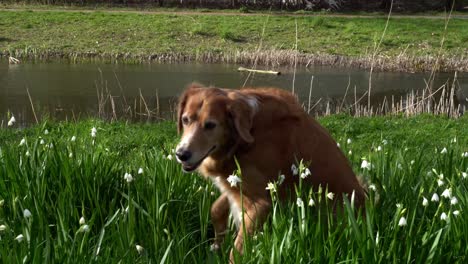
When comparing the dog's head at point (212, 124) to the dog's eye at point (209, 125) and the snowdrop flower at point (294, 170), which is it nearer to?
the dog's eye at point (209, 125)

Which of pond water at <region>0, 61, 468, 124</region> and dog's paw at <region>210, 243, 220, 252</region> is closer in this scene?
dog's paw at <region>210, 243, 220, 252</region>

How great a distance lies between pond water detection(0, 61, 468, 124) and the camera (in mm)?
16422

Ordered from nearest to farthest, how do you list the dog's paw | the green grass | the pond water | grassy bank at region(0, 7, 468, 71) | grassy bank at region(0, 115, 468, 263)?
grassy bank at region(0, 115, 468, 263), the dog's paw, the pond water, grassy bank at region(0, 7, 468, 71), the green grass

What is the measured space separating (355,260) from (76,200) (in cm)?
223

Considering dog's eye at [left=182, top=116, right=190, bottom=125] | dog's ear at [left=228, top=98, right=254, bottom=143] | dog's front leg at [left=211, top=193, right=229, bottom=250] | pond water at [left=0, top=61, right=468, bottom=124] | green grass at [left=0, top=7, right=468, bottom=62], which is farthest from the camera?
green grass at [left=0, top=7, right=468, bottom=62]

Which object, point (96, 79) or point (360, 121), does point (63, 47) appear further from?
point (360, 121)

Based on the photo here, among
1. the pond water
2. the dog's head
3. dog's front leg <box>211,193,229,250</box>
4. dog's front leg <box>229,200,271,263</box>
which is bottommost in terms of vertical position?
the pond water

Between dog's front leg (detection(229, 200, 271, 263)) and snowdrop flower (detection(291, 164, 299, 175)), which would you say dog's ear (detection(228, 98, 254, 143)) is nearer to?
snowdrop flower (detection(291, 164, 299, 175))

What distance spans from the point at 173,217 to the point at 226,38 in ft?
79.5

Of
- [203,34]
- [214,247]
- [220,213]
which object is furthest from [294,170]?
[203,34]

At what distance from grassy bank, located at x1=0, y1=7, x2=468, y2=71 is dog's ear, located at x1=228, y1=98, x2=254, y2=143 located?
18013 millimetres

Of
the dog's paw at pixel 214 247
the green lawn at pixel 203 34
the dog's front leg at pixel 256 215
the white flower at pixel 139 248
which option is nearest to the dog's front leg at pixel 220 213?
the dog's paw at pixel 214 247

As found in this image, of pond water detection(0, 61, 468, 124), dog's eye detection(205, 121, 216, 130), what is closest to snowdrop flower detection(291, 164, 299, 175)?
dog's eye detection(205, 121, 216, 130)

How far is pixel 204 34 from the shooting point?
96.1 feet
